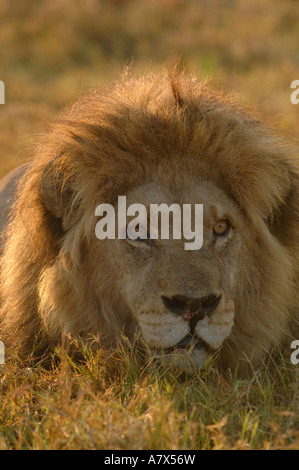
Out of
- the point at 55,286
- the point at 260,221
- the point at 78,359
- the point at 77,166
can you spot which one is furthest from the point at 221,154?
the point at 78,359

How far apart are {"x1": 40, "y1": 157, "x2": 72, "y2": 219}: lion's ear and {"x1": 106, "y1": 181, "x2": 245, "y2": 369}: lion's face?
0.37 metres

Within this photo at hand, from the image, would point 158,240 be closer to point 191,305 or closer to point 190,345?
point 191,305

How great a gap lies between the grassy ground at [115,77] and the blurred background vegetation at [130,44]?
0.10 feet

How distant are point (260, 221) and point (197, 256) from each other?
0.53m

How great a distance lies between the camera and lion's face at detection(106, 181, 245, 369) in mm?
3551

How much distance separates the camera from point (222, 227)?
3895 millimetres

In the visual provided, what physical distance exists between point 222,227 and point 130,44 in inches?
513

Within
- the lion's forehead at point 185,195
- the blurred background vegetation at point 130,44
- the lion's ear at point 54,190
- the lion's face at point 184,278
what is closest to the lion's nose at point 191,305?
the lion's face at point 184,278

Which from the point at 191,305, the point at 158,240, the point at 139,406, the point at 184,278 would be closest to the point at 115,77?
the point at 158,240

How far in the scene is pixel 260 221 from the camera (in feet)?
13.2

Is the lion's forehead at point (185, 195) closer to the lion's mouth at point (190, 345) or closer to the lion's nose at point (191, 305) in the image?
the lion's nose at point (191, 305)

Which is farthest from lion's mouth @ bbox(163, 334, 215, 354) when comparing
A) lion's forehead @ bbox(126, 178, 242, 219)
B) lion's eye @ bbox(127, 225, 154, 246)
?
lion's forehead @ bbox(126, 178, 242, 219)

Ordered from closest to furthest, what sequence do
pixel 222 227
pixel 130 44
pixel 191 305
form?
pixel 191 305, pixel 222 227, pixel 130 44
